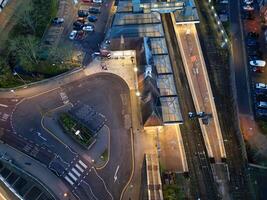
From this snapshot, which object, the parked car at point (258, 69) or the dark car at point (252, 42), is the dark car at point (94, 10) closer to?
the dark car at point (252, 42)

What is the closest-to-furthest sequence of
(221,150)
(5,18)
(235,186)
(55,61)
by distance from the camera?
(235,186) → (221,150) → (55,61) → (5,18)

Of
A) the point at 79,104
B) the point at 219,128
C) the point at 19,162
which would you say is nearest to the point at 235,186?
the point at 219,128

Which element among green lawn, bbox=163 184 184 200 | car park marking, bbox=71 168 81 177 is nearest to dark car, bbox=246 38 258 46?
green lawn, bbox=163 184 184 200

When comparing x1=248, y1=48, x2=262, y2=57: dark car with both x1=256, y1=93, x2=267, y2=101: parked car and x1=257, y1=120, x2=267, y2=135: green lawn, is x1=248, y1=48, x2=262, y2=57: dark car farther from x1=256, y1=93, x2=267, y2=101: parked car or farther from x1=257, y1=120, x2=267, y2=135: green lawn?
x1=257, y1=120, x2=267, y2=135: green lawn

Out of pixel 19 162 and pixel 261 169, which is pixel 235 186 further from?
pixel 19 162

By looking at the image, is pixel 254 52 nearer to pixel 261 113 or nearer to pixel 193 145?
pixel 261 113

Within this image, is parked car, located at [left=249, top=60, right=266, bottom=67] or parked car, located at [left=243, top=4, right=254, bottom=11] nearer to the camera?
parked car, located at [left=249, top=60, right=266, bottom=67]
